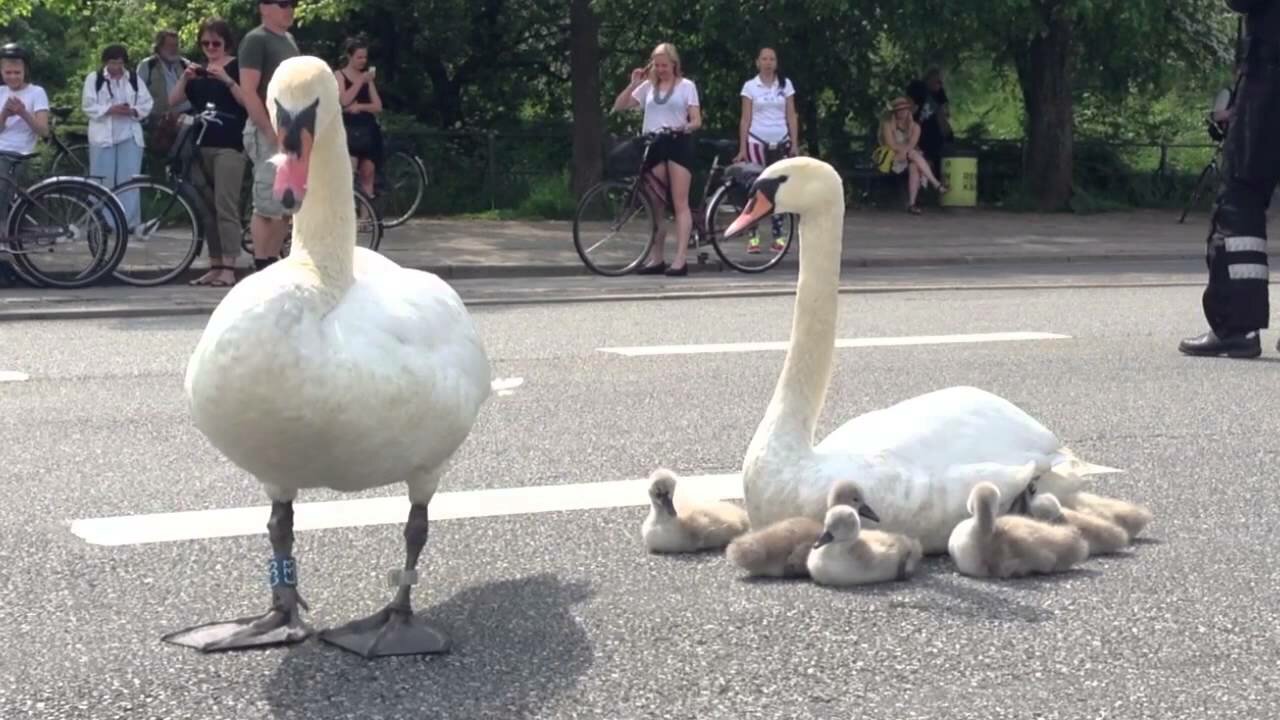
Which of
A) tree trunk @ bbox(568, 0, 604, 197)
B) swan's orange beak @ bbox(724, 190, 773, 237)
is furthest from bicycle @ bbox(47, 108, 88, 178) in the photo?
swan's orange beak @ bbox(724, 190, 773, 237)

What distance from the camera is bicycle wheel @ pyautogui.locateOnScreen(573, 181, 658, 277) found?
1583 cm

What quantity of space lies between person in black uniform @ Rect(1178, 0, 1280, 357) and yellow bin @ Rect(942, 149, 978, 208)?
13.9m

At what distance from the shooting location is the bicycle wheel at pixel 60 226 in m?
13.9

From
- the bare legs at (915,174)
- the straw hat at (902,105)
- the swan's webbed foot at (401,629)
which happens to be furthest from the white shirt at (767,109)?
the swan's webbed foot at (401,629)

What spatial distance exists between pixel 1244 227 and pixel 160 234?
8350 mm

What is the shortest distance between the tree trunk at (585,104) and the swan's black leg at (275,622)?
1771cm

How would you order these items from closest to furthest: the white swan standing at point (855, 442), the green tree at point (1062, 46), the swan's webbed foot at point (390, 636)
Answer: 1. the swan's webbed foot at point (390, 636)
2. the white swan standing at point (855, 442)
3. the green tree at point (1062, 46)

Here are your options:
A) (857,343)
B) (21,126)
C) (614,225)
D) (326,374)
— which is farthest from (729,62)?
(326,374)

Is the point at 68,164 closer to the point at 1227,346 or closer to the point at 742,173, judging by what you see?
the point at 742,173

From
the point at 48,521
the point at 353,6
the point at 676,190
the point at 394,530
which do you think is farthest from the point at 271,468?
the point at 353,6

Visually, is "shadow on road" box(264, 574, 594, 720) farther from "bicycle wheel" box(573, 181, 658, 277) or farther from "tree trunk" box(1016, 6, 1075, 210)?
"tree trunk" box(1016, 6, 1075, 210)

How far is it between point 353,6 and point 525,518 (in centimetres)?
1687

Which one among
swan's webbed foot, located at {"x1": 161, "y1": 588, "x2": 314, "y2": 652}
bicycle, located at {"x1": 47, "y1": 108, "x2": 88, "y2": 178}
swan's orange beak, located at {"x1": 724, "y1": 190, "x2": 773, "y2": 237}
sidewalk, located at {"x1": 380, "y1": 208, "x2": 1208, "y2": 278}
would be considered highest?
swan's orange beak, located at {"x1": 724, "y1": 190, "x2": 773, "y2": 237}

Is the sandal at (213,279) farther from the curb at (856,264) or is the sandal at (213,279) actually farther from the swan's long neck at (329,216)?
the swan's long neck at (329,216)
